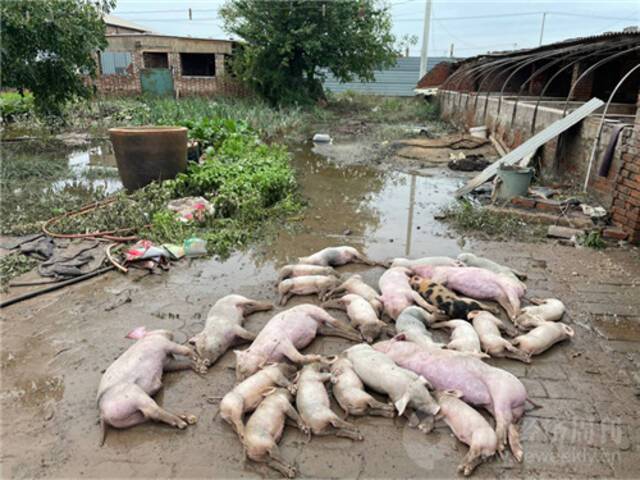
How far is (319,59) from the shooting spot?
19516 millimetres

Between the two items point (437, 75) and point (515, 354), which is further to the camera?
point (437, 75)

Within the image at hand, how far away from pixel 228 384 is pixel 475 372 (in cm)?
145

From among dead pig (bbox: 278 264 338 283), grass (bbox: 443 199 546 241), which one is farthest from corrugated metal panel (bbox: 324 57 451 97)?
dead pig (bbox: 278 264 338 283)

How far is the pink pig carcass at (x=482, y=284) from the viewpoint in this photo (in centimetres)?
362

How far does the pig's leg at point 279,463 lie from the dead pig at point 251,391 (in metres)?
0.20

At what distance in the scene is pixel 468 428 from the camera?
232 cm

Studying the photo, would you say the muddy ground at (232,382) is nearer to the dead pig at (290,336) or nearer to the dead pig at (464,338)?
the dead pig at (290,336)

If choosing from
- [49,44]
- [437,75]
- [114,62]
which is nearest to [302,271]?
[49,44]

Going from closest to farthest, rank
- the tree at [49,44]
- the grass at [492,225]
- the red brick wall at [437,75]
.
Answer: the grass at [492,225] < the tree at [49,44] < the red brick wall at [437,75]

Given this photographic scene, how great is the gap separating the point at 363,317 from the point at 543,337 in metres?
1.21

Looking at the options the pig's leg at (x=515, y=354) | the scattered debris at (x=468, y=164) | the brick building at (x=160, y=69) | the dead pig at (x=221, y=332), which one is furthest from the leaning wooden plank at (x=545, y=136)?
the brick building at (x=160, y=69)

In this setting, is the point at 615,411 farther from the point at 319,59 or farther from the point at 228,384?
the point at 319,59

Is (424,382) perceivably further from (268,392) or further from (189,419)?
(189,419)

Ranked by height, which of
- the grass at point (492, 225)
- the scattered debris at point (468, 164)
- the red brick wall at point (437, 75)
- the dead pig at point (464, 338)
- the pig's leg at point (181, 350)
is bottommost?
the pig's leg at point (181, 350)
